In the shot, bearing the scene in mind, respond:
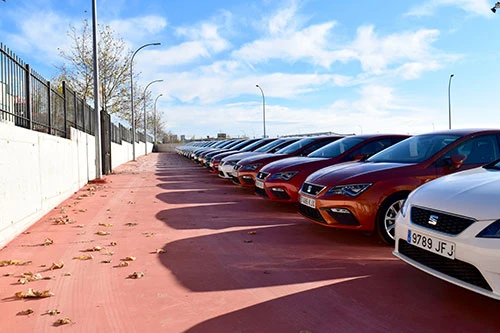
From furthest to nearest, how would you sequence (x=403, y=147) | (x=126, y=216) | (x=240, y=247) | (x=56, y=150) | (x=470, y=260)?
(x=56, y=150), (x=126, y=216), (x=403, y=147), (x=240, y=247), (x=470, y=260)

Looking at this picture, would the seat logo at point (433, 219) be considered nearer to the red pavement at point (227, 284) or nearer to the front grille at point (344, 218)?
the red pavement at point (227, 284)

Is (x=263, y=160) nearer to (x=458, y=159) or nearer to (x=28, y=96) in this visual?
(x=28, y=96)

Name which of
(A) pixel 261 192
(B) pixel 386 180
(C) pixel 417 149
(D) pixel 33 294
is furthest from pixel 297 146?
(D) pixel 33 294

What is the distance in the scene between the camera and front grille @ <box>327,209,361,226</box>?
524 centimetres

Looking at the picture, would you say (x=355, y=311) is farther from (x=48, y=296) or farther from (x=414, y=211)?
(x=48, y=296)

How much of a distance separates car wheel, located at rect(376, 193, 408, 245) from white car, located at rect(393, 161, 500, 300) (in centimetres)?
131

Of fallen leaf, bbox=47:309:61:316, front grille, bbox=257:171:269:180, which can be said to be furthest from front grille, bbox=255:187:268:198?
fallen leaf, bbox=47:309:61:316

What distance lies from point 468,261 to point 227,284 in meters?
2.04

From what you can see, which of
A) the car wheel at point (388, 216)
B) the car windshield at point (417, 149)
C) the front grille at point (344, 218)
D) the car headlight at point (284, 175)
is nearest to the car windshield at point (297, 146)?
the car headlight at point (284, 175)

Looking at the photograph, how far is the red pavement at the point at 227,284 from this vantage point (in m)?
3.19

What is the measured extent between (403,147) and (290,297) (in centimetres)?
347

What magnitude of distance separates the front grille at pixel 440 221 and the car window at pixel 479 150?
2234 mm

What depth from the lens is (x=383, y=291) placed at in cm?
377

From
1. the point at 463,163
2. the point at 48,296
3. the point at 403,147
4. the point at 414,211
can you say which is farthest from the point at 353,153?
the point at 48,296
